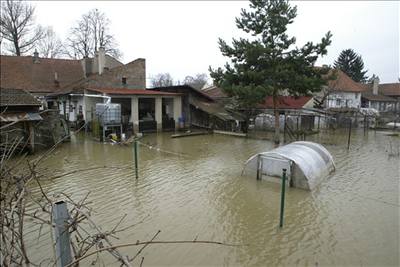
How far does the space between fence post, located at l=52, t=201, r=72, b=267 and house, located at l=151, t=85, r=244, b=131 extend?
768 inches

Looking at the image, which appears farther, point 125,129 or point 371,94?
point 371,94

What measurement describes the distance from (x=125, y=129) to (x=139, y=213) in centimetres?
1423

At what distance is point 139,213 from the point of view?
6.81 metres

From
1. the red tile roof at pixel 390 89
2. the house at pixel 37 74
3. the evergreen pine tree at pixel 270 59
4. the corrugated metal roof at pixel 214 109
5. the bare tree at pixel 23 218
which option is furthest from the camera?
the red tile roof at pixel 390 89

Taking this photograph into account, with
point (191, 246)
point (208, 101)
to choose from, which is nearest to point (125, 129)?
point (208, 101)

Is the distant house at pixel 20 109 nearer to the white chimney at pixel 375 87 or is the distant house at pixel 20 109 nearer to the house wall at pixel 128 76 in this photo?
the house wall at pixel 128 76

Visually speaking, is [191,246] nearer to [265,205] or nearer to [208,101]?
[265,205]

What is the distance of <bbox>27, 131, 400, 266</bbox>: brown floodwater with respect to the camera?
204 inches

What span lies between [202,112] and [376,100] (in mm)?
32079

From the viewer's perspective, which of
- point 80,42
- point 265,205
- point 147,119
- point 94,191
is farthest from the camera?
point 80,42

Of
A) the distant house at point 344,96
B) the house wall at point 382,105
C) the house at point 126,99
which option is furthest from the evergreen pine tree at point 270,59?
the house wall at point 382,105

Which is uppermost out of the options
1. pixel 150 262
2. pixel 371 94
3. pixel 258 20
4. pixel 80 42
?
pixel 80 42

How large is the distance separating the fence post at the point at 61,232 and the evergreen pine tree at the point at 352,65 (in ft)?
195

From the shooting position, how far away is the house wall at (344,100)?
35.4m
